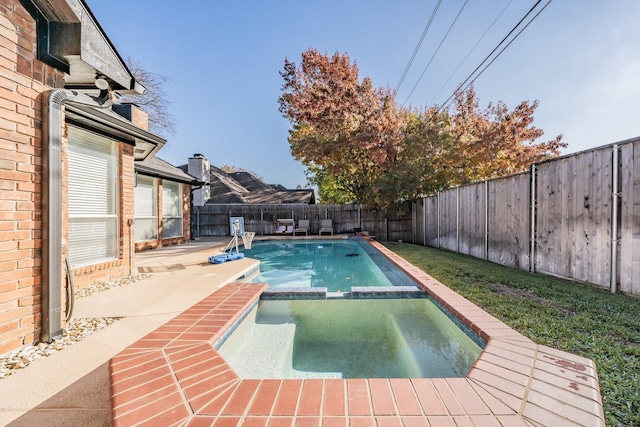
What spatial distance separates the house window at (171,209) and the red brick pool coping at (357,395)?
9173 millimetres

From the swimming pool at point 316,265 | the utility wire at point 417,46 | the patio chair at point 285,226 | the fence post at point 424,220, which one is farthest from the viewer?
the patio chair at point 285,226

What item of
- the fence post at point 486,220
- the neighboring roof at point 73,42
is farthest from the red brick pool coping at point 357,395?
the fence post at point 486,220

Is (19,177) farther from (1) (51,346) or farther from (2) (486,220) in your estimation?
(2) (486,220)

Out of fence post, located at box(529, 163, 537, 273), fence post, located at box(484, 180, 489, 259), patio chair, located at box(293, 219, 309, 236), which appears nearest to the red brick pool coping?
fence post, located at box(529, 163, 537, 273)

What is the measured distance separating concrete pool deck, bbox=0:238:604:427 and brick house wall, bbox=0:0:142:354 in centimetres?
50

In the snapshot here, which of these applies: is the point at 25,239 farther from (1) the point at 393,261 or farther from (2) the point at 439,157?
(2) the point at 439,157

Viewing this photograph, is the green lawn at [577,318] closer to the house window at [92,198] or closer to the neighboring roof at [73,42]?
the neighboring roof at [73,42]

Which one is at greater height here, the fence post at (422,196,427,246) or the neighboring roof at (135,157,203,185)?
the neighboring roof at (135,157,203,185)

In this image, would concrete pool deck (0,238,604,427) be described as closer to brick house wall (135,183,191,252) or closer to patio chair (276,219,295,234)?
brick house wall (135,183,191,252)

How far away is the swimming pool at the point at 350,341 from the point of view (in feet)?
8.37

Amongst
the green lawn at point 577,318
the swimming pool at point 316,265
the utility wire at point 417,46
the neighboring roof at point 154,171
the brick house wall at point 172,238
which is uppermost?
the utility wire at point 417,46

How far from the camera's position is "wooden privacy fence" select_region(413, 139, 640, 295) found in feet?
12.4

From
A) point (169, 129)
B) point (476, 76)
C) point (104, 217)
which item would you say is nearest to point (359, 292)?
point (104, 217)

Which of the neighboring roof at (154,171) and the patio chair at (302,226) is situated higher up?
the neighboring roof at (154,171)
